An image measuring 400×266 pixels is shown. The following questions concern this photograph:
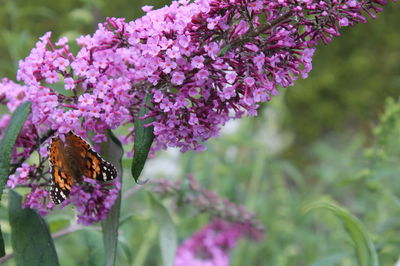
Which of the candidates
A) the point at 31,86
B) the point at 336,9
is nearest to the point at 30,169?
the point at 31,86

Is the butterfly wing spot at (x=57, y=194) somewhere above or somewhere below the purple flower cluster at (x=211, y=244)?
above

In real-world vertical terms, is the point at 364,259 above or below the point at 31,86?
below

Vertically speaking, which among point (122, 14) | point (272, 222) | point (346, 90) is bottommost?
point (346, 90)

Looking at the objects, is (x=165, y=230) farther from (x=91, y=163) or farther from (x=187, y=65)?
(x=187, y=65)

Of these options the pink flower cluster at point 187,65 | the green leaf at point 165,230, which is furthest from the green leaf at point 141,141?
the green leaf at point 165,230

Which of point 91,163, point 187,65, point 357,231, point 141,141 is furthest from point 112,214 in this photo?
point 357,231

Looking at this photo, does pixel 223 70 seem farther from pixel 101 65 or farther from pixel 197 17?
pixel 101 65

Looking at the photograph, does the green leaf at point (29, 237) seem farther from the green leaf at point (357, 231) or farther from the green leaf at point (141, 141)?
the green leaf at point (357, 231)
